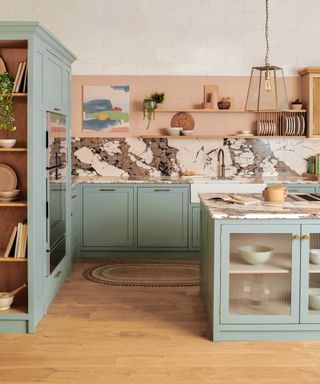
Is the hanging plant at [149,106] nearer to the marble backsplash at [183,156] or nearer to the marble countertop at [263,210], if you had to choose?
the marble backsplash at [183,156]

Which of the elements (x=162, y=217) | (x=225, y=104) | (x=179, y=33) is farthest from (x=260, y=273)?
(x=179, y=33)

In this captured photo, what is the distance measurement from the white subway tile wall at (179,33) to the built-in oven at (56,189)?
2.04 m

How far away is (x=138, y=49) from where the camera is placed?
7.17 metres

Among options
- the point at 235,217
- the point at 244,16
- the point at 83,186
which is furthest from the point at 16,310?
the point at 244,16

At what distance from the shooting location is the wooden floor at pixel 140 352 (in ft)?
11.4

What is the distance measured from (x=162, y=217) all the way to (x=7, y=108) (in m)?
2.80

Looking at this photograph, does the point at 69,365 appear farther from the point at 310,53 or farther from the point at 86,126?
the point at 310,53

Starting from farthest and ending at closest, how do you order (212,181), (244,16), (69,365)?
1. (244,16)
2. (212,181)
3. (69,365)

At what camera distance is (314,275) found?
4.00 metres

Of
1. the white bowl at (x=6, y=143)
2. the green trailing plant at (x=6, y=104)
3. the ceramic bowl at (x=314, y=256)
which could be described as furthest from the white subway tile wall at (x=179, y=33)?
the ceramic bowl at (x=314, y=256)

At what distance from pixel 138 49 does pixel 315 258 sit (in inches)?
161

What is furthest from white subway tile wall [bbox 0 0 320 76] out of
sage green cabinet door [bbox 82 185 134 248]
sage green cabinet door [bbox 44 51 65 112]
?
sage green cabinet door [bbox 44 51 65 112]

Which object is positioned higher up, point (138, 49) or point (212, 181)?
point (138, 49)

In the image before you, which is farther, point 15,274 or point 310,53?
point 310,53
